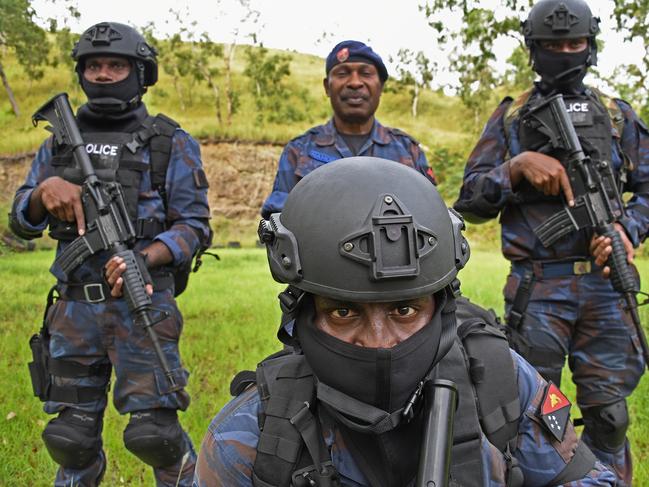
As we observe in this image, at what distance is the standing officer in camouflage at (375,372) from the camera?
1.66 meters

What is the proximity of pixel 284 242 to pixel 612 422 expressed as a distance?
2.35 metres

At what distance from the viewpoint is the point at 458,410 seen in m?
1.74

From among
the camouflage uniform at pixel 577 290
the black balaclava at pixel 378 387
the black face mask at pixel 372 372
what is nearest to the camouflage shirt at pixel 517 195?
the camouflage uniform at pixel 577 290

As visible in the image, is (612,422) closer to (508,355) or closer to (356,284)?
(508,355)

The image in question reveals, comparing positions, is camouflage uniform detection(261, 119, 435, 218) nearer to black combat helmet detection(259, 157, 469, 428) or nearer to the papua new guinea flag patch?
black combat helmet detection(259, 157, 469, 428)

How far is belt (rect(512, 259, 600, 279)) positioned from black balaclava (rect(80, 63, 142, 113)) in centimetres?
241

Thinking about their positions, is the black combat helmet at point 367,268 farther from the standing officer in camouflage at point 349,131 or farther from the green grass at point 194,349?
the green grass at point 194,349

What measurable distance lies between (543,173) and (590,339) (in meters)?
0.92

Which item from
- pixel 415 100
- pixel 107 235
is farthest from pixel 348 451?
pixel 415 100

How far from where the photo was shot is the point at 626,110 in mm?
3717

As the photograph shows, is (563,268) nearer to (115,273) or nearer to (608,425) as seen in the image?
(608,425)

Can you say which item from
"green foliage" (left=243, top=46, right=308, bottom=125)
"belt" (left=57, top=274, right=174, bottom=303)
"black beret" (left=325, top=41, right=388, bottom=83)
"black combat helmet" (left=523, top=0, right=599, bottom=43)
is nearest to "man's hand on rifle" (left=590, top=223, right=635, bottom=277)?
"black combat helmet" (left=523, top=0, right=599, bottom=43)

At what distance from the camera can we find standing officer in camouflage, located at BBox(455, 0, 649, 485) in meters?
3.45

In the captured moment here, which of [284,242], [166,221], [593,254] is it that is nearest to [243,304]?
[166,221]
